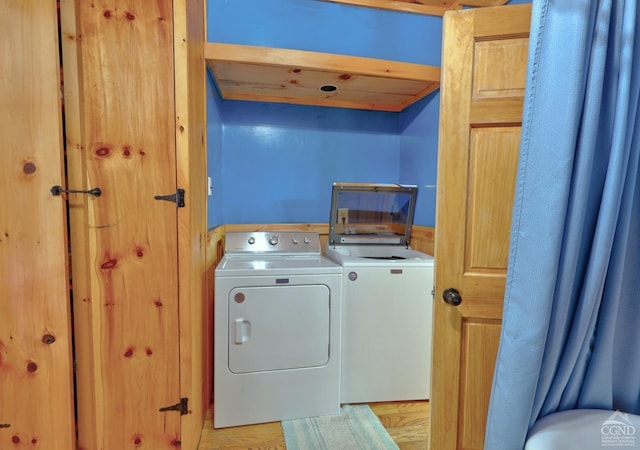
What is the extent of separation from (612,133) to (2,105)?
82.0 inches

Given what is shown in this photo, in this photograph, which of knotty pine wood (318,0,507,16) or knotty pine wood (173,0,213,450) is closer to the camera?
knotty pine wood (173,0,213,450)

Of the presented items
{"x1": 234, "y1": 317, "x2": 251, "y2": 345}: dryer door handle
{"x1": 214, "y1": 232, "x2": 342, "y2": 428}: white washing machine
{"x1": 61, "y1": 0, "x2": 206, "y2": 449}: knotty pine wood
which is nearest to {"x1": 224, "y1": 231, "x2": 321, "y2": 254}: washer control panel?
{"x1": 214, "y1": 232, "x2": 342, "y2": 428}: white washing machine

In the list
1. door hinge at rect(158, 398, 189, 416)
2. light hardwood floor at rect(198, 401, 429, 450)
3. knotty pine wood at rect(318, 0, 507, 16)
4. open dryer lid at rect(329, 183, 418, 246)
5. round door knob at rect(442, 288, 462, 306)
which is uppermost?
knotty pine wood at rect(318, 0, 507, 16)

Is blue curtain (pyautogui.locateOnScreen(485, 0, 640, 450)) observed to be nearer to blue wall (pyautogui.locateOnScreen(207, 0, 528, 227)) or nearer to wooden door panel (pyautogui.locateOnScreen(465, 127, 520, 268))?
wooden door panel (pyautogui.locateOnScreen(465, 127, 520, 268))

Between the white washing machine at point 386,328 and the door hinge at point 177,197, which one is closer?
the door hinge at point 177,197

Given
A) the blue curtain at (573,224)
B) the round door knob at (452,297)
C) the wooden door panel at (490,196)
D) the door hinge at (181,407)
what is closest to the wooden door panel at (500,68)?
the wooden door panel at (490,196)

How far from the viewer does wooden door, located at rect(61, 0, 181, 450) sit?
51.3 inches

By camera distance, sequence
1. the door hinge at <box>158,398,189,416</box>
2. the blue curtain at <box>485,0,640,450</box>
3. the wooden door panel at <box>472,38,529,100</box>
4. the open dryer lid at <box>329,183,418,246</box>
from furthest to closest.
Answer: the open dryer lid at <box>329,183,418,246</box>
the door hinge at <box>158,398,189,416</box>
the wooden door panel at <box>472,38,529,100</box>
the blue curtain at <box>485,0,640,450</box>

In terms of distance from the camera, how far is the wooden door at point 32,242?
1.21m

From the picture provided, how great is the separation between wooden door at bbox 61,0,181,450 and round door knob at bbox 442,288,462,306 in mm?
1159

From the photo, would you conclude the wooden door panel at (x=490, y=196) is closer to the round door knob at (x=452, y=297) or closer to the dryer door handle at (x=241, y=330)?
the round door knob at (x=452, y=297)

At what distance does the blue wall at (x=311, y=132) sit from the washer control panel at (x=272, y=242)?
198 millimetres

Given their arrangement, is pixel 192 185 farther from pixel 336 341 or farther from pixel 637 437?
pixel 637 437

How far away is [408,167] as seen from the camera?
265 cm
